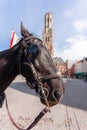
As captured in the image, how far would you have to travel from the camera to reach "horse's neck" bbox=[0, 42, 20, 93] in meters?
3.35

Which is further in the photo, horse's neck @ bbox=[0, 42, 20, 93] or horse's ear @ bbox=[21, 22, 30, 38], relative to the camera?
horse's neck @ bbox=[0, 42, 20, 93]

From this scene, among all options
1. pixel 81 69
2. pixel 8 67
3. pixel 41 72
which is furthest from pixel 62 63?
pixel 41 72

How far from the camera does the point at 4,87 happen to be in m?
3.37

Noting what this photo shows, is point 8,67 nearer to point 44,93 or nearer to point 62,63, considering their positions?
point 44,93

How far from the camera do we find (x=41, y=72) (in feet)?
10.6

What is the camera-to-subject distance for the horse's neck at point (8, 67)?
3346 mm

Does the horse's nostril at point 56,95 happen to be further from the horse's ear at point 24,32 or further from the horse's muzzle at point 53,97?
the horse's ear at point 24,32

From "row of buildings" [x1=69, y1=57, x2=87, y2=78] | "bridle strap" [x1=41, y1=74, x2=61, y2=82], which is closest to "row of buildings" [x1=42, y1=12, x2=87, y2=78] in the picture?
"row of buildings" [x1=69, y1=57, x2=87, y2=78]

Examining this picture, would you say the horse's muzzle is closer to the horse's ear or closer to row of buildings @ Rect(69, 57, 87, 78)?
the horse's ear

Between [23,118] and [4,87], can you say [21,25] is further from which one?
[23,118]

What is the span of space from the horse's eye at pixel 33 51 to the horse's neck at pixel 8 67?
0.14 m

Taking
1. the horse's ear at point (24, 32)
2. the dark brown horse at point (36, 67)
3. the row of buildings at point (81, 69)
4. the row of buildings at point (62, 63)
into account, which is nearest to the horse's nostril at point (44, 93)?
the dark brown horse at point (36, 67)

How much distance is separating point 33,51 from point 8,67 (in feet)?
0.96

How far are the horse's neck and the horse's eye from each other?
14 centimetres
